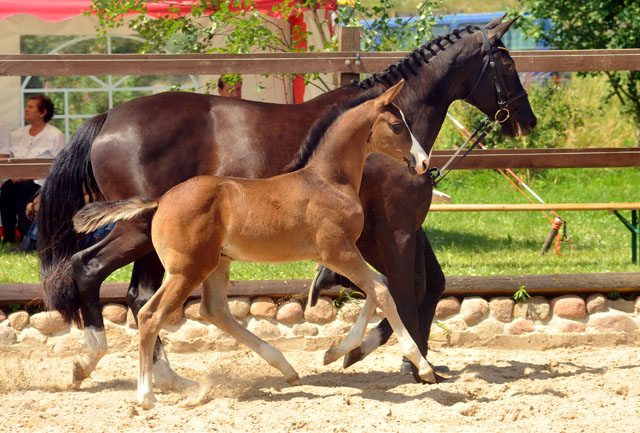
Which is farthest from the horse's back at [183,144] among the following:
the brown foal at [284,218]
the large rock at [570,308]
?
the large rock at [570,308]

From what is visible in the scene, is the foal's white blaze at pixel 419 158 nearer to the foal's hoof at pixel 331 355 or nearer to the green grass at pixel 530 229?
the foal's hoof at pixel 331 355

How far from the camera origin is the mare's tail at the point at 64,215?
4980 millimetres

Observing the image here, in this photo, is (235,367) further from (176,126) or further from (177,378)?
(176,126)

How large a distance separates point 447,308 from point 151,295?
83.2 inches

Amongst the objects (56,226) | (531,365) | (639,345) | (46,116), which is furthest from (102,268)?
(46,116)

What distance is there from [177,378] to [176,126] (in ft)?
4.58

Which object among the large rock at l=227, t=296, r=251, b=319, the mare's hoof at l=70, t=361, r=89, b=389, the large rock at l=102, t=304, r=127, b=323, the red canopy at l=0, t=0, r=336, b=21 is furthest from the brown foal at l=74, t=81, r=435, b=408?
the red canopy at l=0, t=0, r=336, b=21

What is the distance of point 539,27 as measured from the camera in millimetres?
12070

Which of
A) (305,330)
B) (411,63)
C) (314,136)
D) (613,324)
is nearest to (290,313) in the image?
(305,330)

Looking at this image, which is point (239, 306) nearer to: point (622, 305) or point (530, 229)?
point (622, 305)

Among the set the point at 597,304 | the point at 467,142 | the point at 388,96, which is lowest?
the point at 597,304

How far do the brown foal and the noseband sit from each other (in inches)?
31.7

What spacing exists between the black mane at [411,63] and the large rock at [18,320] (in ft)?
8.77

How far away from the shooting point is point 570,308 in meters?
5.98
